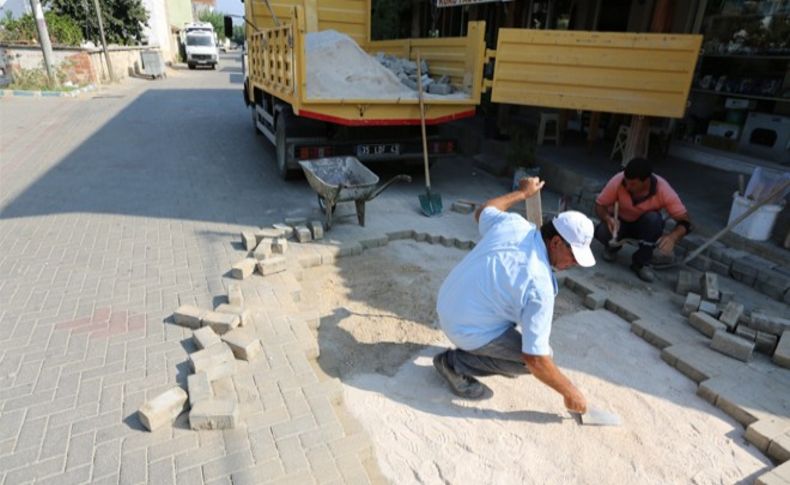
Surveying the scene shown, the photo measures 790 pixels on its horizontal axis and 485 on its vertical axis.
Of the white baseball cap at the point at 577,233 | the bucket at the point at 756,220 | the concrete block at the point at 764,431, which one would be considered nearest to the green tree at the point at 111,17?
the bucket at the point at 756,220

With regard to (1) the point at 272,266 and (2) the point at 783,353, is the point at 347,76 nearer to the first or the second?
(1) the point at 272,266

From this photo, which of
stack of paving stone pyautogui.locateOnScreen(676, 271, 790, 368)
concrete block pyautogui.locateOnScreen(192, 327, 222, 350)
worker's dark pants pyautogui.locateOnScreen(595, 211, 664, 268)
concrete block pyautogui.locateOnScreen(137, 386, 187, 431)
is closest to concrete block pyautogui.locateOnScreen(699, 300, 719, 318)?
stack of paving stone pyautogui.locateOnScreen(676, 271, 790, 368)

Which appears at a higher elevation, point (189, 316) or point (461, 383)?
point (189, 316)

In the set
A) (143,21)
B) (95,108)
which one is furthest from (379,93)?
(143,21)

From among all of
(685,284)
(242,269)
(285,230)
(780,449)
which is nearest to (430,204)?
(285,230)

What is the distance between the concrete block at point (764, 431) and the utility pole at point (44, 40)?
19851 millimetres

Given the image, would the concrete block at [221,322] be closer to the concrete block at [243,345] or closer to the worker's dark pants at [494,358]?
the concrete block at [243,345]

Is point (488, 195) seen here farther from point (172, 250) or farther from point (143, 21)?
point (143, 21)

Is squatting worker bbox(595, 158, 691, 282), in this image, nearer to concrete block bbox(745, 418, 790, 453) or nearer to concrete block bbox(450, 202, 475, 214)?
concrete block bbox(450, 202, 475, 214)

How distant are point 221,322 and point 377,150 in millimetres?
3683

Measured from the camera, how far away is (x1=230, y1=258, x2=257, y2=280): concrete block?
4.14 meters

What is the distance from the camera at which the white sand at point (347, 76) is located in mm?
6152

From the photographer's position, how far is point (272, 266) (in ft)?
14.0

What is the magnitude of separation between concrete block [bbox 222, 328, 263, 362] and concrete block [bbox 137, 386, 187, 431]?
46 cm
